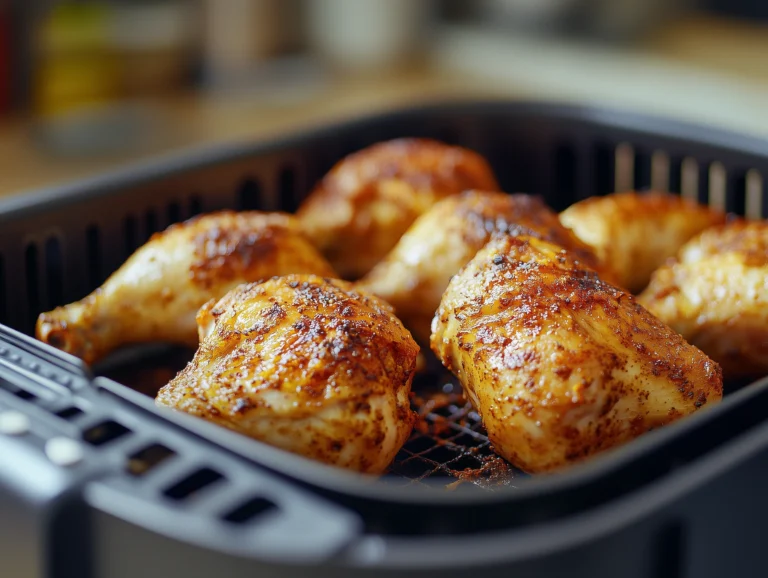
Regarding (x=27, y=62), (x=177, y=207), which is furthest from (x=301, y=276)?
(x=27, y=62)

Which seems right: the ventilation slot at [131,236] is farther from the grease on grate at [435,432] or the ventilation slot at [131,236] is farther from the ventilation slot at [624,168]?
the ventilation slot at [624,168]

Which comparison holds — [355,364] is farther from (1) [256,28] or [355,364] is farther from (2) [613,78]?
(1) [256,28]

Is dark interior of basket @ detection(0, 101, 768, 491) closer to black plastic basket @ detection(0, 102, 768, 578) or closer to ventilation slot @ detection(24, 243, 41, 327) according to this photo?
ventilation slot @ detection(24, 243, 41, 327)

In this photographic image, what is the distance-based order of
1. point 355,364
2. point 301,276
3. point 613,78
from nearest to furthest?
point 355,364 → point 301,276 → point 613,78

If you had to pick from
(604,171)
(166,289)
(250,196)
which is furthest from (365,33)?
(166,289)

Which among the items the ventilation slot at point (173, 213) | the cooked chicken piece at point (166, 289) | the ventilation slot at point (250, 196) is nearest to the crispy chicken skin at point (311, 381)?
the cooked chicken piece at point (166, 289)

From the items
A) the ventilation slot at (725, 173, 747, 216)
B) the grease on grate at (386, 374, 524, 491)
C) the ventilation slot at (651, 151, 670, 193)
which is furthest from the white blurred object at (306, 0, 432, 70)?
the grease on grate at (386, 374, 524, 491)

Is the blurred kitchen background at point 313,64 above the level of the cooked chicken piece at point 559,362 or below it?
below
